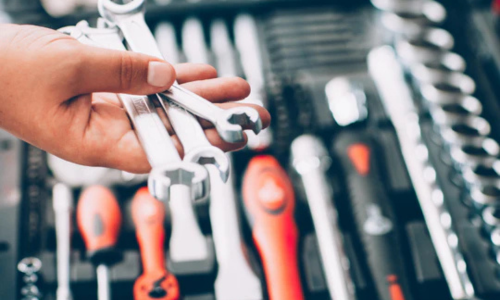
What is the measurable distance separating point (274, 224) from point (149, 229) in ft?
0.52

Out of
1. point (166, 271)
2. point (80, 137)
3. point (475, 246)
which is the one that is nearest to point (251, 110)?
point (80, 137)

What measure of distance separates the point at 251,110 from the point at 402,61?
45cm

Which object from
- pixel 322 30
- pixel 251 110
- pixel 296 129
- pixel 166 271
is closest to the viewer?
pixel 251 110

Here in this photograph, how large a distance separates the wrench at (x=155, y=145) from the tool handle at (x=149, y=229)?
0.74ft

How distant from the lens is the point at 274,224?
63 cm

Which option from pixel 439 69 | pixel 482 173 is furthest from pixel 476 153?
pixel 439 69

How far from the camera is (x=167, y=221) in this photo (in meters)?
0.66

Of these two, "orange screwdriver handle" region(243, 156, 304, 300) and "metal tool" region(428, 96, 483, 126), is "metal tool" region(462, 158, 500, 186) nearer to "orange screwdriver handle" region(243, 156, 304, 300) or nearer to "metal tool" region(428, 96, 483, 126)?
"metal tool" region(428, 96, 483, 126)

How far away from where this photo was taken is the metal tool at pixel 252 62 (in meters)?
0.72

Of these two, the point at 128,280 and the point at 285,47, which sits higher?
the point at 285,47

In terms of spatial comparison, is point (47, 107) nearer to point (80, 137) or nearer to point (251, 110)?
point (80, 137)

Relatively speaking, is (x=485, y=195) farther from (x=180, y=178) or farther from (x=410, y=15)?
(x=180, y=178)

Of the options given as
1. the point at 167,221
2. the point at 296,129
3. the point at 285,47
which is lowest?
the point at 167,221

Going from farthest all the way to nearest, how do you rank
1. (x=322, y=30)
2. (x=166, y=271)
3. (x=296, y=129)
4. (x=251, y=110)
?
(x=322, y=30), (x=296, y=129), (x=166, y=271), (x=251, y=110)
